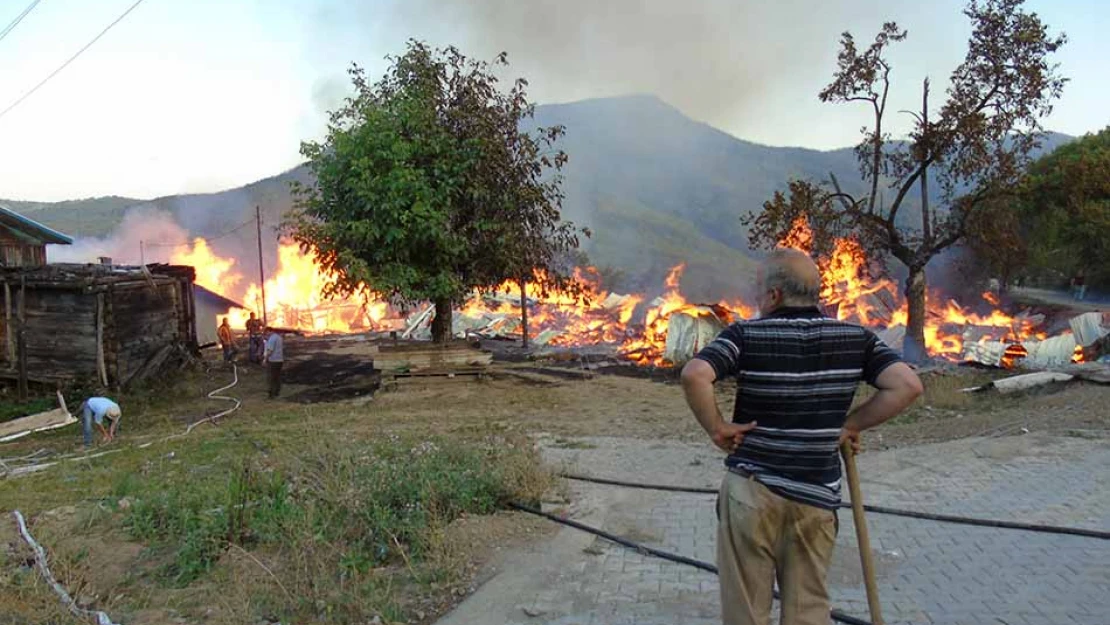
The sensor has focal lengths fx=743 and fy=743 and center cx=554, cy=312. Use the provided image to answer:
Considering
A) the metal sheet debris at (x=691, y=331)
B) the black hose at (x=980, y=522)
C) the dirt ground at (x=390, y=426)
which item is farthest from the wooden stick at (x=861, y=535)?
the metal sheet debris at (x=691, y=331)

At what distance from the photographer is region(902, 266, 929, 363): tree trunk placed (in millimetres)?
16797

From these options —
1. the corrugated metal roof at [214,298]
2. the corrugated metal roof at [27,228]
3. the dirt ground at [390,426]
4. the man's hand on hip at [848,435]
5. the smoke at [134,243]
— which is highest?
the smoke at [134,243]

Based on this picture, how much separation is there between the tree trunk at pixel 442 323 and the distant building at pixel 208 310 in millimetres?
14830

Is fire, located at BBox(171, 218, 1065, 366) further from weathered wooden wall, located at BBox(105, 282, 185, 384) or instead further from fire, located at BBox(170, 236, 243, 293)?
weathered wooden wall, located at BBox(105, 282, 185, 384)

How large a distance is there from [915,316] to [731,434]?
52.6 feet

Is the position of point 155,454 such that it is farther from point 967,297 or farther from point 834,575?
point 967,297

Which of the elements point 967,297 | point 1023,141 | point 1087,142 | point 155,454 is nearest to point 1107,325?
point 1023,141

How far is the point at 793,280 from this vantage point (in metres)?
3.02

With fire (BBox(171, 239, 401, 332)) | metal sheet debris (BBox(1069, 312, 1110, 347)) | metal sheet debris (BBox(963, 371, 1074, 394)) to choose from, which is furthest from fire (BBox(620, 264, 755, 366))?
fire (BBox(171, 239, 401, 332))

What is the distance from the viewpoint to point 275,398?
52.4 ft

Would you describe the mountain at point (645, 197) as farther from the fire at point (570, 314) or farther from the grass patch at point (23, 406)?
the grass patch at point (23, 406)

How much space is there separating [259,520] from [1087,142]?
37174mm

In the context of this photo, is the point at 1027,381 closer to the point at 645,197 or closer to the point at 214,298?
the point at 214,298

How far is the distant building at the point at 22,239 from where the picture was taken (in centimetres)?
1902
